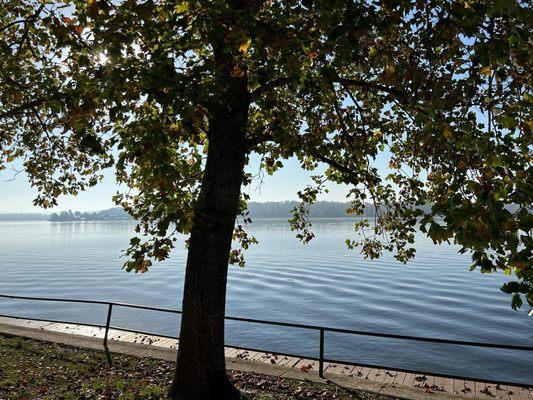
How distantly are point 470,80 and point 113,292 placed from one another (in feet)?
134

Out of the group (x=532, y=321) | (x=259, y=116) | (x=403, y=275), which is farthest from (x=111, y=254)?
(x=259, y=116)

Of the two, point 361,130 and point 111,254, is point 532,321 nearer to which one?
point 361,130

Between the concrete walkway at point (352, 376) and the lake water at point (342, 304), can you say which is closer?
the concrete walkway at point (352, 376)

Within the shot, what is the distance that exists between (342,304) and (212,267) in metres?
27.5

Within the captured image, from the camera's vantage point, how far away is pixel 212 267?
27.0 feet

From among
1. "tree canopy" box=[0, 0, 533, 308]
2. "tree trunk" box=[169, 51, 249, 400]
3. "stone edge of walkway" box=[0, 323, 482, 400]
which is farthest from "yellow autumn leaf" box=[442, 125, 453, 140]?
"stone edge of walkway" box=[0, 323, 482, 400]

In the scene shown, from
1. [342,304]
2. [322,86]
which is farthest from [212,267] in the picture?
[342,304]

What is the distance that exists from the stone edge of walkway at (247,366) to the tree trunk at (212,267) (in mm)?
2688

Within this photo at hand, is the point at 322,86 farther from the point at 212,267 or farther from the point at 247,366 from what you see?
the point at 247,366

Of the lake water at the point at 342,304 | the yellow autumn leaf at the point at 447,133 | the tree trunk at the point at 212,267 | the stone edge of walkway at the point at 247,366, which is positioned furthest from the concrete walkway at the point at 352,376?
the lake water at the point at 342,304

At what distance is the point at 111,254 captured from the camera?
7819cm

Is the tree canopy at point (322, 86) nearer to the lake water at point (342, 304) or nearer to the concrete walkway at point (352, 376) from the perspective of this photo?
the concrete walkway at point (352, 376)

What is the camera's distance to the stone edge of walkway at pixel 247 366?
957 cm

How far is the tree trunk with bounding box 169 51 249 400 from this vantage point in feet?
27.0
